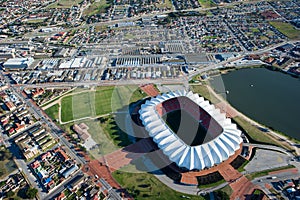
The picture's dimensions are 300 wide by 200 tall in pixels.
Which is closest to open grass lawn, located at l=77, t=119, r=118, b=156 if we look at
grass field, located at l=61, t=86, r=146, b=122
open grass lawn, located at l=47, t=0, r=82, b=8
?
grass field, located at l=61, t=86, r=146, b=122

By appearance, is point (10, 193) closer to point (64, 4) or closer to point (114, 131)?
point (114, 131)

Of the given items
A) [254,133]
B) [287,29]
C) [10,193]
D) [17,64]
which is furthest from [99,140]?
[287,29]

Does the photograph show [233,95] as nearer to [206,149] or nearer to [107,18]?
[206,149]

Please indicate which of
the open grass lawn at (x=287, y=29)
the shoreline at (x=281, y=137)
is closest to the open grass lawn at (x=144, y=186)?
the shoreline at (x=281, y=137)

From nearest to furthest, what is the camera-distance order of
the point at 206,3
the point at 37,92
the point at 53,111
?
the point at 53,111 < the point at 37,92 < the point at 206,3

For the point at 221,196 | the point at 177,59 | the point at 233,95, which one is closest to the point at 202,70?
the point at 177,59

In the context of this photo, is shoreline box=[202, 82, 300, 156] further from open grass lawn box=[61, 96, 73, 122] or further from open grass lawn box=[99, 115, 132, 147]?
open grass lawn box=[61, 96, 73, 122]
